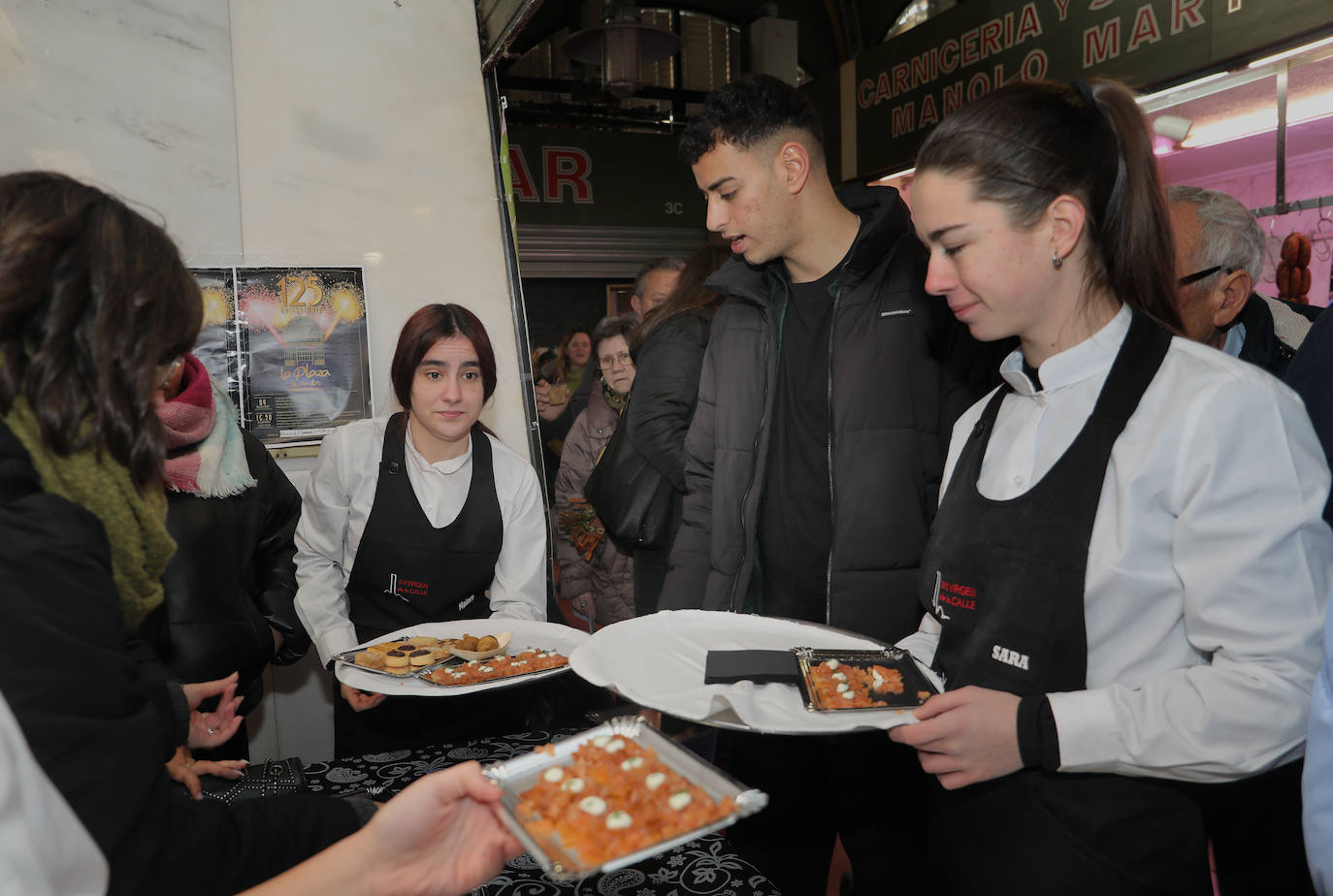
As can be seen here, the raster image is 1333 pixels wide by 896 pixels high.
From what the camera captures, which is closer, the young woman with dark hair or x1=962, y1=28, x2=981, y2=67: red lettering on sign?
the young woman with dark hair

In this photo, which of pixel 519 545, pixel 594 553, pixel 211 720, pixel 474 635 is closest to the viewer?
pixel 211 720

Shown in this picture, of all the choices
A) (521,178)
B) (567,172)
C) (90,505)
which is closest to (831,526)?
(90,505)

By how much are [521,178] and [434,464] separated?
520 cm

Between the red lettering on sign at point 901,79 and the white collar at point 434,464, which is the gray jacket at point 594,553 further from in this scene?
the red lettering on sign at point 901,79

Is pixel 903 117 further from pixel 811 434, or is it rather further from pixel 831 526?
pixel 831 526

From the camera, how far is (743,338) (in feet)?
6.99

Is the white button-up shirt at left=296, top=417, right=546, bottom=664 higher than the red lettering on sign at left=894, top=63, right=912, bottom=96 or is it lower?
lower

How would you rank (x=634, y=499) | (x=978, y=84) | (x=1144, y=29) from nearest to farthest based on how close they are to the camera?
1. (x=634, y=499)
2. (x=1144, y=29)
3. (x=978, y=84)

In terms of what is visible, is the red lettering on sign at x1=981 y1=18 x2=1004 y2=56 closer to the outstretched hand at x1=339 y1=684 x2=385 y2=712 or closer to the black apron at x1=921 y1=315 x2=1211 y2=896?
the black apron at x1=921 y1=315 x2=1211 y2=896

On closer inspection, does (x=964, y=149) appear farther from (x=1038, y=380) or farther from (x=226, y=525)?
(x=226, y=525)

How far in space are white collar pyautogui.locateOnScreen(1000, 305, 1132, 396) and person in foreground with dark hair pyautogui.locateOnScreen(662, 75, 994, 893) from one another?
0.50 metres

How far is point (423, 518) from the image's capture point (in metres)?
2.47

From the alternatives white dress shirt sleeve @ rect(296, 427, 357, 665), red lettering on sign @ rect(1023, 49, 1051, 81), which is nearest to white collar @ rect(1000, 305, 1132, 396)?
white dress shirt sleeve @ rect(296, 427, 357, 665)

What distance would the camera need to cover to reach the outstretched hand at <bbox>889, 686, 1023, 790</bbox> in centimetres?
121
